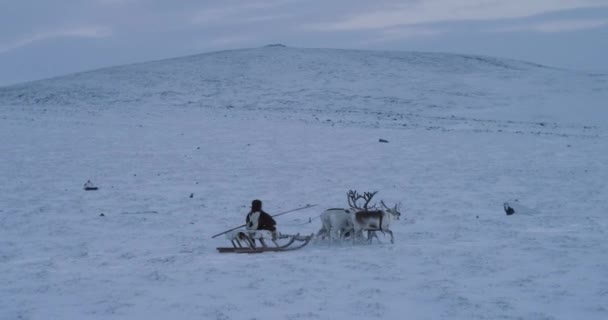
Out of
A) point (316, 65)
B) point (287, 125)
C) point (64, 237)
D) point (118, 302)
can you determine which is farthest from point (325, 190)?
point (316, 65)

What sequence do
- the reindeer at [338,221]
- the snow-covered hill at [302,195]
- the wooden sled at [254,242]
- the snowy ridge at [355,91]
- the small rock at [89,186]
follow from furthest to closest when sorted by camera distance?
the snowy ridge at [355,91], the small rock at [89,186], the reindeer at [338,221], the wooden sled at [254,242], the snow-covered hill at [302,195]

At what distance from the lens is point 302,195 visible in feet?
52.3

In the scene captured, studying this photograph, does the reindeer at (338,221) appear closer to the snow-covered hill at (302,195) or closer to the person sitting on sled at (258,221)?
the snow-covered hill at (302,195)

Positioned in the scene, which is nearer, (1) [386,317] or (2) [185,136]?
(1) [386,317]

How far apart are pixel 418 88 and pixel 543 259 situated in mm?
28416

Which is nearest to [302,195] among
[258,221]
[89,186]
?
[258,221]

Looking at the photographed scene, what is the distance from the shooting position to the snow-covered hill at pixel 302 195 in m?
8.42

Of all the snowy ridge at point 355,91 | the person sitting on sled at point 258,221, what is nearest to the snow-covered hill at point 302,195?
the snowy ridge at point 355,91

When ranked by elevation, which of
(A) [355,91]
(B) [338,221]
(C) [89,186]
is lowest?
(B) [338,221]

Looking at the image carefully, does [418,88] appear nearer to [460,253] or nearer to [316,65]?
[316,65]

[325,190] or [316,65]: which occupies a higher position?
[316,65]

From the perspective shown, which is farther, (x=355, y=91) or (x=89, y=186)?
(x=355, y=91)

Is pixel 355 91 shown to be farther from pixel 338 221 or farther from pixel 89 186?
pixel 338 221

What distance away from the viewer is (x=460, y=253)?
34.4 ft
